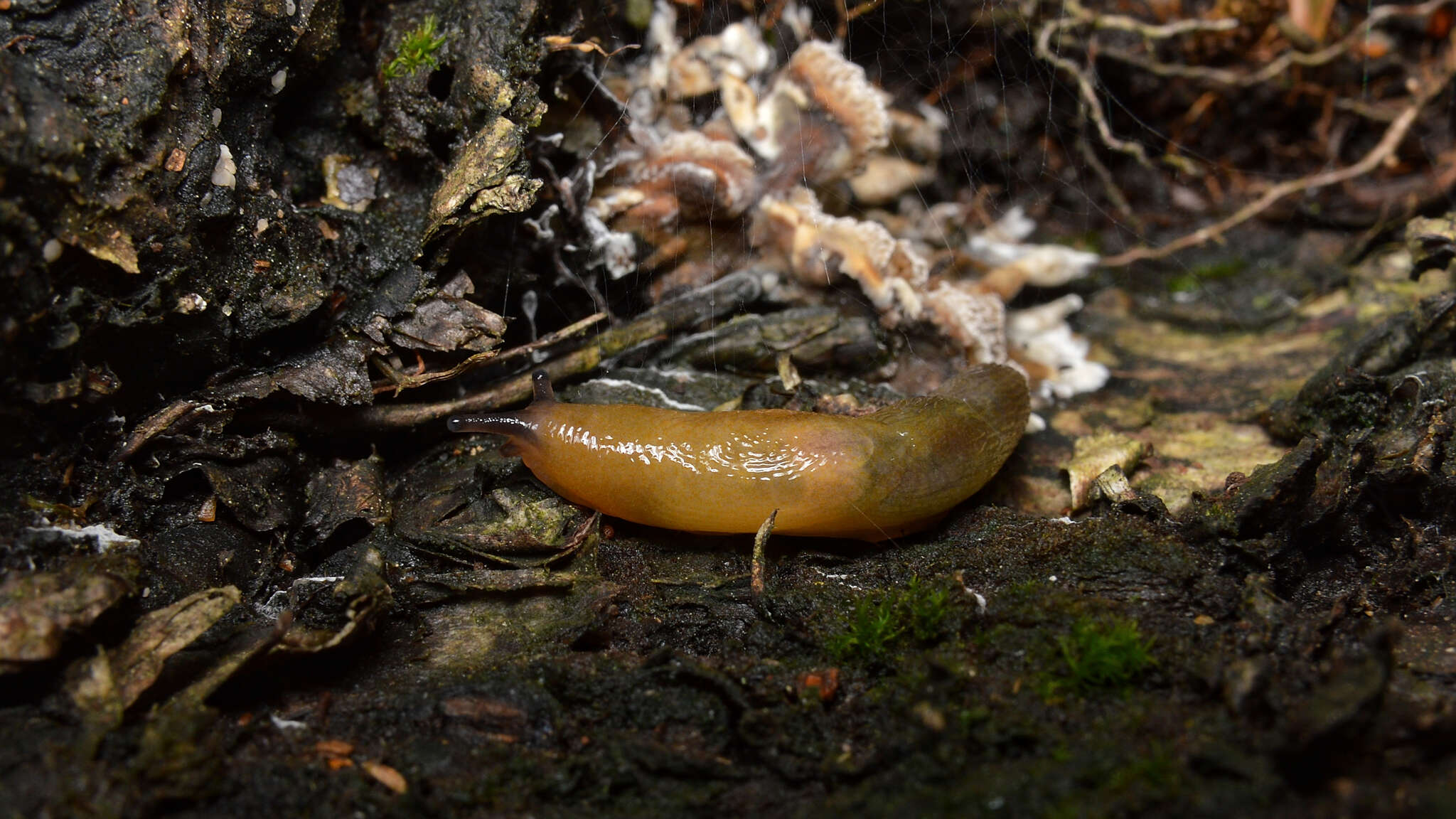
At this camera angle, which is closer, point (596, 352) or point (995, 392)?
point (995, 392)

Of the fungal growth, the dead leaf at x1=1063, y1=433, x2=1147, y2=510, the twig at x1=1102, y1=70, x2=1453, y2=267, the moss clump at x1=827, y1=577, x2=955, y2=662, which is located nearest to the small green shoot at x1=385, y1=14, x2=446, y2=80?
the fungal growth

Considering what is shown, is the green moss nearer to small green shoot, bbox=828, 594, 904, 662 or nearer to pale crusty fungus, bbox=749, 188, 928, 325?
pale crusty fungus, bbox=749, 188, 928, 325

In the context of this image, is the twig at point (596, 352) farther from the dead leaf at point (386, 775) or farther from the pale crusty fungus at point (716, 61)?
the dead leaf at point (386, 775)

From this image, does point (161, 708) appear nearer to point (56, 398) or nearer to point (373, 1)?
point (56, 398)

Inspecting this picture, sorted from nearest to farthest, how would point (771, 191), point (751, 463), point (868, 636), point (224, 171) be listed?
1. point (868, 636)
2. point (224, 171)
3. point (751, 463)
4. point (771, 191)

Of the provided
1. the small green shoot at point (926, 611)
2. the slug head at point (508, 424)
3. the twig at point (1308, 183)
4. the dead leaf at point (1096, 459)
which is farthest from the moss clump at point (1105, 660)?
the twig at point (1308, 183)

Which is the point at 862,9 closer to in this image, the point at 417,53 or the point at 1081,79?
the point at 1081,79

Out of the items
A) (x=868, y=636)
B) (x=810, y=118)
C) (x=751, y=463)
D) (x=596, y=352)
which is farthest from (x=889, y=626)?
(x=810, y=118)

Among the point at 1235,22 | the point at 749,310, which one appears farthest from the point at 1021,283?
the point at 1235,22
